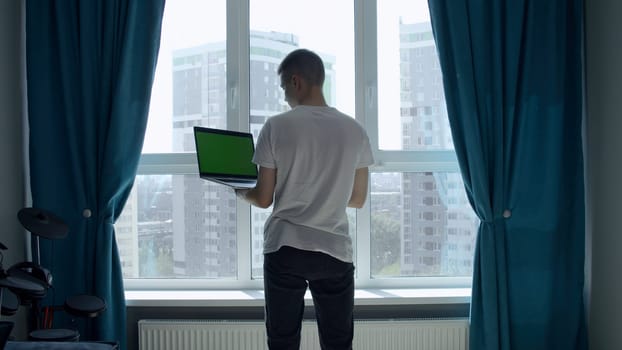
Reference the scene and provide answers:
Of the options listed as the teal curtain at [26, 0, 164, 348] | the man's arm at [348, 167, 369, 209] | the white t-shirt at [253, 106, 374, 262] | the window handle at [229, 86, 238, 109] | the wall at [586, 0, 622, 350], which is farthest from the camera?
the window handle at [229, 86, 238, 109]

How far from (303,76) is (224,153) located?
0.43 metres

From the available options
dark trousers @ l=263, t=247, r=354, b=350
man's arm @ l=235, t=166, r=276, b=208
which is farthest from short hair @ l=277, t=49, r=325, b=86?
dark trousers @ l=263, t=247, r=354, b=350

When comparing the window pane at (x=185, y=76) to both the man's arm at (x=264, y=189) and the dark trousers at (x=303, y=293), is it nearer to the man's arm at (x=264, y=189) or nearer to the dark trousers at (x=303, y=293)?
the man's arm at (x=264, y=189)

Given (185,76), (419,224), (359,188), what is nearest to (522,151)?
(419,224)

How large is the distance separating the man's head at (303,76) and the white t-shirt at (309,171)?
1.9 inches

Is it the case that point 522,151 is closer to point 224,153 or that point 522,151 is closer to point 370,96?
point 370,96

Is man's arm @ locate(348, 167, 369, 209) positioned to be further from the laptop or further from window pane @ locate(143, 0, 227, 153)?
window pane @ locate(143, 0, 227, 153)

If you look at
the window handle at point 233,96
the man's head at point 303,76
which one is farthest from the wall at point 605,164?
the window handle at point 233,96

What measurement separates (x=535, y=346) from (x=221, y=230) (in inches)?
61.8

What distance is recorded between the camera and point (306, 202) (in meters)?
1.59

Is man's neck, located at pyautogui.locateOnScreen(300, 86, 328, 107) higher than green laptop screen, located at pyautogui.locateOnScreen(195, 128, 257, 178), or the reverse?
man's neck, located at pyautogui.locateOnScreen(300, 86, 328, 107)

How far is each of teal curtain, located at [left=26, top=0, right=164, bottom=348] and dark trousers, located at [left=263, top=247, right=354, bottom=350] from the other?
1080 mm

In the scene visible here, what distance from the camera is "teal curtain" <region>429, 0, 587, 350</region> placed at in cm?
238

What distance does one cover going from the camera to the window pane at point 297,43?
2.62 meters
